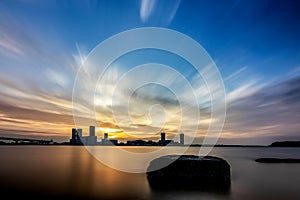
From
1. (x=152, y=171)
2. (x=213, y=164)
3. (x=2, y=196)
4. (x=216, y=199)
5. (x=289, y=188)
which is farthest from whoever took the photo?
(x=152, y=171)

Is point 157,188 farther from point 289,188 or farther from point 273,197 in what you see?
point 289,188

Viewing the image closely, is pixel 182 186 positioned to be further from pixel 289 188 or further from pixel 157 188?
pixel 289 188

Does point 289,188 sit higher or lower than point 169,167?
lower

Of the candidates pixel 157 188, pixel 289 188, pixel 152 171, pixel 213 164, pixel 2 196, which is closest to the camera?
pixel 2 196

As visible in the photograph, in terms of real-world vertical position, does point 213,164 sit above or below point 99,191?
above

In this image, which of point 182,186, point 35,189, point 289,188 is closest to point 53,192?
point 35,189

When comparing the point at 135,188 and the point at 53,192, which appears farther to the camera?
A: the point at 135,188

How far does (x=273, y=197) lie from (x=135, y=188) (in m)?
20.9

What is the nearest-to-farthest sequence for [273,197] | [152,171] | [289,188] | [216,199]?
[216,199] < [273,197] < [289,188] < [152,171]

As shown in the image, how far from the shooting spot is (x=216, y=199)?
3244 cm

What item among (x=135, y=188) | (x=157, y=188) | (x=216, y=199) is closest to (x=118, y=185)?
(x=135, y=188)

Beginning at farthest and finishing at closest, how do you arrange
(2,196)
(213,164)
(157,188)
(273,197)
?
(213,164) → (157,188) → (273,197) → (2,196)

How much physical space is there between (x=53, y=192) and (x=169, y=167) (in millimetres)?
21793

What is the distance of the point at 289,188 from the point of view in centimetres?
4219
